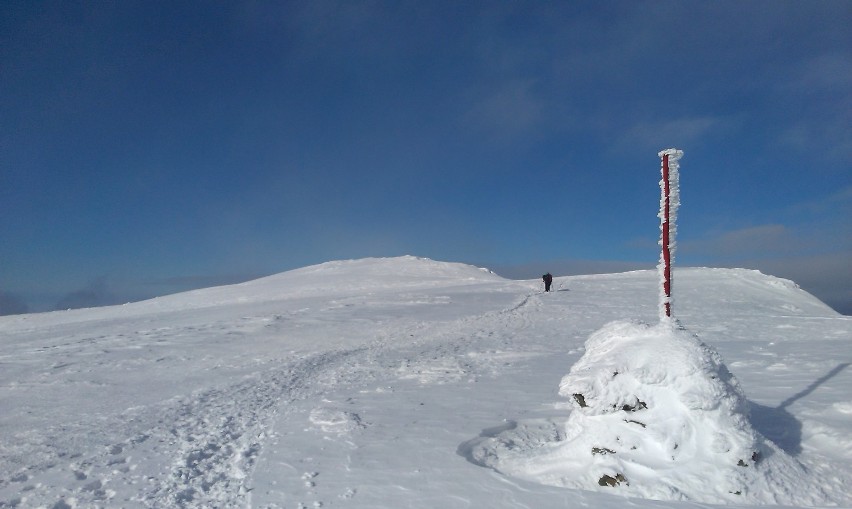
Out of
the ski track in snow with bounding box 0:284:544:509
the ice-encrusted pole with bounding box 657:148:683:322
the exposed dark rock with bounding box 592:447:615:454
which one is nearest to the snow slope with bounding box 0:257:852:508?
the ski track in snow with bounding box 0:284:544:509

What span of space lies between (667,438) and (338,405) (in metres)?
6.30

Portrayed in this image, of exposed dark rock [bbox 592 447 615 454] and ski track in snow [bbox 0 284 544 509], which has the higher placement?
exposed dark rock [bbox 592 447 615 454]

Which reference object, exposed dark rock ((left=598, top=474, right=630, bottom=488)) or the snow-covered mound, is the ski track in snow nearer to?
the snow-covered mound

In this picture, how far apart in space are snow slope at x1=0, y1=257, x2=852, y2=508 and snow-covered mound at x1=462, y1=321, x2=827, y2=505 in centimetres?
11

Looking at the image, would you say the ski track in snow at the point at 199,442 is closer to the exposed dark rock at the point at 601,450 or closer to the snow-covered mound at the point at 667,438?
the snow-covered mound at the point at 667,438

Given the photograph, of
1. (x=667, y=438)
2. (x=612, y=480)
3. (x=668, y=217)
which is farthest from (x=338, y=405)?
(x=668, y=217)

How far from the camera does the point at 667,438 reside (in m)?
6.46

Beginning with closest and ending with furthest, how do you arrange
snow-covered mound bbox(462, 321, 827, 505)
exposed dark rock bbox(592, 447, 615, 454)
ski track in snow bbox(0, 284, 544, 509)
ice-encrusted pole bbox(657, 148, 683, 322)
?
snow-covered mound bbox(462, 321, 827, 505) → ski track in snow bbox(0, 284, 544, 509) → exposed dark rock bbox(592, 447, 615, 454) → ice-encrusted pole bbox(657, 148, 683, 322)

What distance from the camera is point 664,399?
262 inches

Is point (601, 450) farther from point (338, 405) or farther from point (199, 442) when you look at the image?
point (199, 442)

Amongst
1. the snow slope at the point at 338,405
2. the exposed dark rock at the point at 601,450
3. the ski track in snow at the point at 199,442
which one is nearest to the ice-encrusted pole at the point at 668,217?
the snow slope at the point at 338,405

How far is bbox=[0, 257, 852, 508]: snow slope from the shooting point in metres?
6.41

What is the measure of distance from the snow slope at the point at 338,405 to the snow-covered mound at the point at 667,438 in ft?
0.35

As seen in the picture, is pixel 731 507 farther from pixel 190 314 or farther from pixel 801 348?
pixel 190 314
